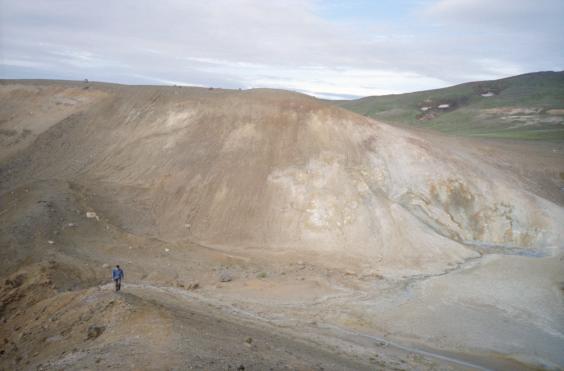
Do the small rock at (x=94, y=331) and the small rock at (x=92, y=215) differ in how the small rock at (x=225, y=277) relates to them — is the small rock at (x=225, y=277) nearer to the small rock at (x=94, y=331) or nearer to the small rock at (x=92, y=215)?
the small rock at (x=92, y=215)

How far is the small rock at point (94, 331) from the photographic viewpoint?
393 inches

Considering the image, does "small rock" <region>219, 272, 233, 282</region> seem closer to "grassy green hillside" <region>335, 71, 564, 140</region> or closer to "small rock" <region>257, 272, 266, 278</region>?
"small rock" <region>257, 272, 266, 278</region>

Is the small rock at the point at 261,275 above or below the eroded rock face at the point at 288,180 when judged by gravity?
below

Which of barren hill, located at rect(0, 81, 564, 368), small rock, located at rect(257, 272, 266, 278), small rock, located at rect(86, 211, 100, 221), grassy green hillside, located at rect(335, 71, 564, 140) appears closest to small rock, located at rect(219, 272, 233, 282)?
barren hill, located at rect(0, 81, 564, 368)

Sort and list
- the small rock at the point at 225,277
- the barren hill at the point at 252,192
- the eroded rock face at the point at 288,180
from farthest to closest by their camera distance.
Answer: the eroded rock face at the point at 288,180 → the barren hill at the point at 252,192 → the small rock at the point at 225,277

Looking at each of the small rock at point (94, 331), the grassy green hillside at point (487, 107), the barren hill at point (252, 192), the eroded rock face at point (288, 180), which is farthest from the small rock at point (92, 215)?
the grassy green hillside at point (487, 107)

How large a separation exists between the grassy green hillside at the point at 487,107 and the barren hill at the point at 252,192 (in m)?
29.1

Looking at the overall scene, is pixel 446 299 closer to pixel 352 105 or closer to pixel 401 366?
pixel 401 366

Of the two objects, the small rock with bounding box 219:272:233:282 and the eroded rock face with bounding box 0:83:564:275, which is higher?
the eroded rock face with bounding box 0:83:564:275

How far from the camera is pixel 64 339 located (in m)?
10.3

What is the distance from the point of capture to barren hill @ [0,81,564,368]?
18.4 m

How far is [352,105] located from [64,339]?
87592 mm

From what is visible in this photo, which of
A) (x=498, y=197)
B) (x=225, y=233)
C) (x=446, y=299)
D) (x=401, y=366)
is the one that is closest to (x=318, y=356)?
(x=401, y=366)

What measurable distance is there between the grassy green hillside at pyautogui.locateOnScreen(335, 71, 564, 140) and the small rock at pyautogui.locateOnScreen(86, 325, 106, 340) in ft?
156
